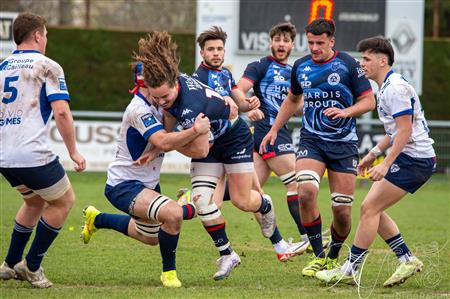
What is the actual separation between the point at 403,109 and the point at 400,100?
0.08m

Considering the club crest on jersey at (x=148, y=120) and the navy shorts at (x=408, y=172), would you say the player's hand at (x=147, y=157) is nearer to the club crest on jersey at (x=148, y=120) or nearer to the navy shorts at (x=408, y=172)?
the club crest on jersey at (x=148, y=120)

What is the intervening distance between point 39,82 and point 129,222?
5.02 ft

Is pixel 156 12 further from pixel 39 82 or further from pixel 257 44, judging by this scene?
pixel 39 82

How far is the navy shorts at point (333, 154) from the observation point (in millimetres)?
8211

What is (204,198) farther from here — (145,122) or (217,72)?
(217,72)

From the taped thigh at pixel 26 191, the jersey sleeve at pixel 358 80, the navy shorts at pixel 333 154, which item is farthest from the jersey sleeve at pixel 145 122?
the jersey sleeve at pixel 358 80

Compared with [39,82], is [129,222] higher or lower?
lower

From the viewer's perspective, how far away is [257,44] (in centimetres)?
1881

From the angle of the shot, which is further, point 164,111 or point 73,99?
→ point 73,99

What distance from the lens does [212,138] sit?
25.2 ft

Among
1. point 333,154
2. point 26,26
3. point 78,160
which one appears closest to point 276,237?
point 333,154

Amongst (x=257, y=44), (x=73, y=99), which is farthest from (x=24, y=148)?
(x=73, y=99)

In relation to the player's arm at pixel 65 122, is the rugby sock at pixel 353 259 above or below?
below

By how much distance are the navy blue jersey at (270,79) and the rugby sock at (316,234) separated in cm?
204
